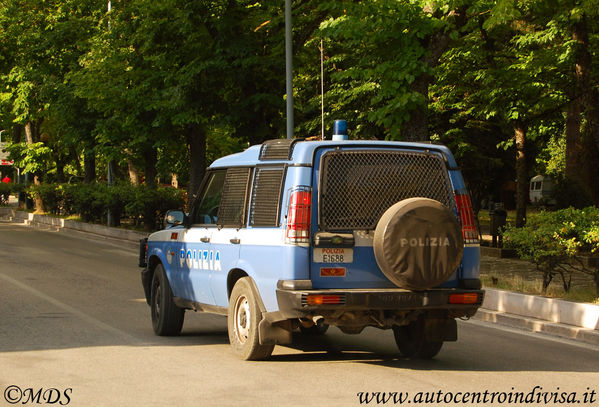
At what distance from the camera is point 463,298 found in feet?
30.5

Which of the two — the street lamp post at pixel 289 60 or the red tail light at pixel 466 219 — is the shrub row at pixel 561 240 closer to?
the red tail light at pixel 466 219

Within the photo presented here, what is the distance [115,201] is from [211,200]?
2554 centimetres

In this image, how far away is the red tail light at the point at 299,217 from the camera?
8.97m

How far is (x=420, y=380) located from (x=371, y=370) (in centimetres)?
68

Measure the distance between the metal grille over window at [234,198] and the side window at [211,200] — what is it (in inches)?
5.7

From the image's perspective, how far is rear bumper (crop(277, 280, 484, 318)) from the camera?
8.81 meters

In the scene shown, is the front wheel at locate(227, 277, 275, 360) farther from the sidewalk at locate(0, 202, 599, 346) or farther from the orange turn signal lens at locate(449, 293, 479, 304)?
the sidewalk at locate(0, 202, 599, 346)

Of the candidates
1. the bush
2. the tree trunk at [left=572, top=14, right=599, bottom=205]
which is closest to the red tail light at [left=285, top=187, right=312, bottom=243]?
the tree trunk at [left=572, top=14, right=599, bottom=205]

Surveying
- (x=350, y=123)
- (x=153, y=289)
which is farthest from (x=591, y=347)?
(x=350, y=123)

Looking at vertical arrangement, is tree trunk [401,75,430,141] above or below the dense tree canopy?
below

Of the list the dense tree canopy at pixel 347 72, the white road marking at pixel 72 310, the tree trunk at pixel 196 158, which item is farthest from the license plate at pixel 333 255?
the tree trunk at pixel 196 158

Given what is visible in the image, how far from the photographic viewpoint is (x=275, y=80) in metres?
28.5

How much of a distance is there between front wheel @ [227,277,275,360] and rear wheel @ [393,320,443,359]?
5.17 ft

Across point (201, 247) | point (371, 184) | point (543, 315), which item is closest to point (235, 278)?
point (201, 247)
